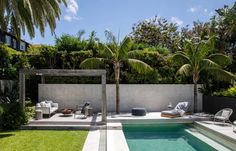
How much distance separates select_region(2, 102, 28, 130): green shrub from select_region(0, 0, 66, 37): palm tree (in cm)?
381

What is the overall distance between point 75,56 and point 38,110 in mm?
6947

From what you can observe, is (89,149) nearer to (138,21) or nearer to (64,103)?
(64,103)

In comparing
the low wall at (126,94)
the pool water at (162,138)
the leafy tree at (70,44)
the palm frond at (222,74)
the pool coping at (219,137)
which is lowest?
the pool water at (162,138)

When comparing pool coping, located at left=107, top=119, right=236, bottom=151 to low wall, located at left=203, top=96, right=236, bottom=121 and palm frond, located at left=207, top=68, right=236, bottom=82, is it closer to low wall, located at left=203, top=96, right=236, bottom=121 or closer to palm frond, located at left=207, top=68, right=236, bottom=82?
low wall, located at left=203, top=96, right=236, bottom=121

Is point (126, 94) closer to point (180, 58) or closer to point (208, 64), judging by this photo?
point (180, 58)

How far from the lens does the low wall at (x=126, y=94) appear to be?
21875 mm

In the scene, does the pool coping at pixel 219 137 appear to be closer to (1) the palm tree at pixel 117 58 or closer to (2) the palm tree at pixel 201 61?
(2) the palm tree at pixel 201 61

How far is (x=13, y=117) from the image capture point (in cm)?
1482

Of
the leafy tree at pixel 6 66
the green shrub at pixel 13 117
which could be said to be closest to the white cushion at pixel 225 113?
the green shrub at pixel 13 117

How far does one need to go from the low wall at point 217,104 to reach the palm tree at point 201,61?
101cm

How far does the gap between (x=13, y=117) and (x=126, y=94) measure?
9486 mm

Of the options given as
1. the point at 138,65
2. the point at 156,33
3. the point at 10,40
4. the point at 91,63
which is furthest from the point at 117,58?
the point at 10,40

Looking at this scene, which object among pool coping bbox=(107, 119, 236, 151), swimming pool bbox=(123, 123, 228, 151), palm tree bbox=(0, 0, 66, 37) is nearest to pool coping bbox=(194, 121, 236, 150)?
pool coping bbox=(107, 119, 236, 151)

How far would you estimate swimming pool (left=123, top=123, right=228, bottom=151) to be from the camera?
12781 mm
